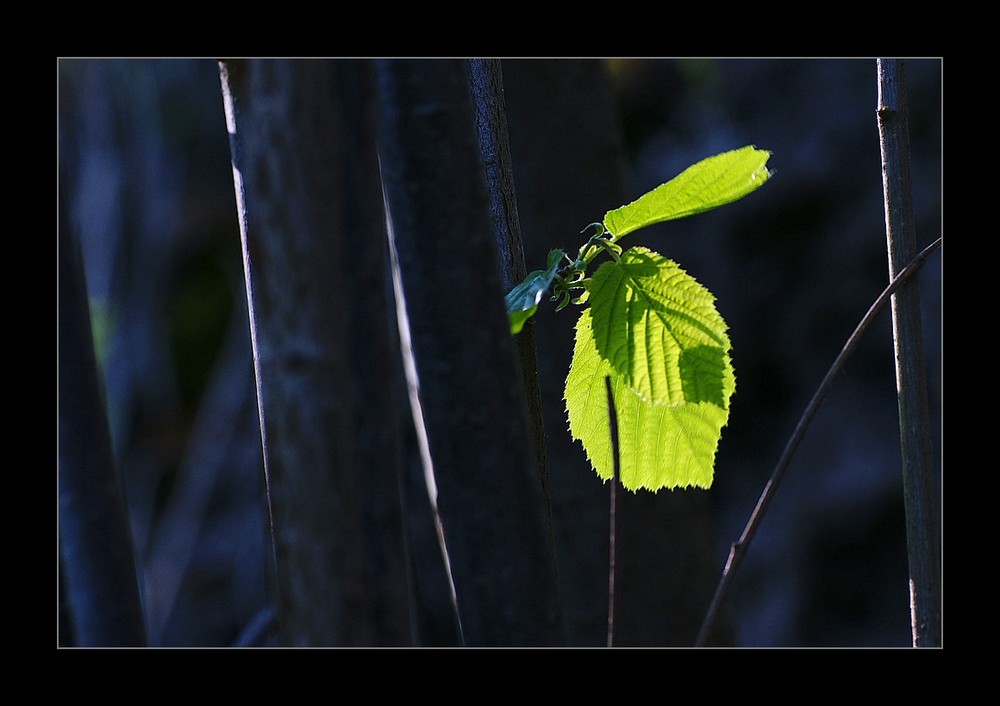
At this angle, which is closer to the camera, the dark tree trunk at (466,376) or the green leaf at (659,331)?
the dark tree trunk at (466,376)

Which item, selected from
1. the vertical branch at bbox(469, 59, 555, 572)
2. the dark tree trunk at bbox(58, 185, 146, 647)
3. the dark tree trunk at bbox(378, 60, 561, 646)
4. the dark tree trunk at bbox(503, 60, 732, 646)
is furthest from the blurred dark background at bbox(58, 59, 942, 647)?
the dark tree trunk at bbox(378, 60, 561, 646)

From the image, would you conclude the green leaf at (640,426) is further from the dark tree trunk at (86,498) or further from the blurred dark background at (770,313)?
the blurred dark background at (770,313)

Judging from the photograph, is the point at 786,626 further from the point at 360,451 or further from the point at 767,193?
the point at 360,451

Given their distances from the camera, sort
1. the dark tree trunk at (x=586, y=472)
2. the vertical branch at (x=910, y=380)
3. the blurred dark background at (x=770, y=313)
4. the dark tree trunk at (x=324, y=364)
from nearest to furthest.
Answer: the dark tree trunk at (x=324, y=364)
the vertical branch at (x=910, y=380)
the dark tree trunk at (x=586, y=472)
the blurred dark background at (x=770, y=313)

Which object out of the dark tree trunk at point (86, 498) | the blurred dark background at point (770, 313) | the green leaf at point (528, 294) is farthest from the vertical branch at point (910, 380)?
the blurred dark background at point (770, 313)

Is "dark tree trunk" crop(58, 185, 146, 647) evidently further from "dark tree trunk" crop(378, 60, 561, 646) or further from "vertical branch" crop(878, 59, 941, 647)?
"vertical branch" crop(878, 59, 941, 647)

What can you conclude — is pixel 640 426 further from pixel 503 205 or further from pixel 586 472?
pixel 586 472

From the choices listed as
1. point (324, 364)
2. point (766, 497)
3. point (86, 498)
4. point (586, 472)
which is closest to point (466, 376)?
point (324, 364)
